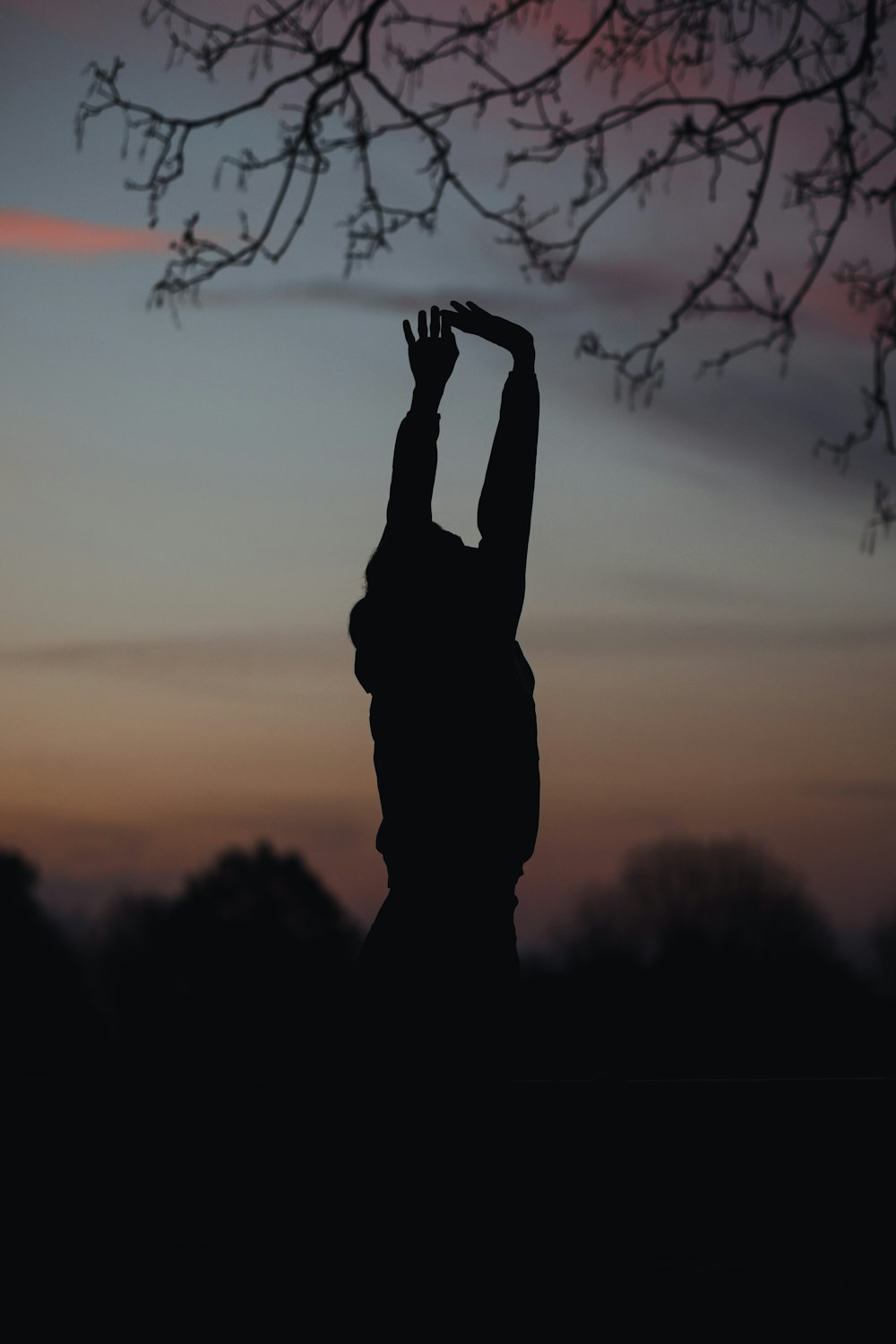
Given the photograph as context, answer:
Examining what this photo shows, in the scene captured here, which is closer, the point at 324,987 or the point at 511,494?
the point at 511,494

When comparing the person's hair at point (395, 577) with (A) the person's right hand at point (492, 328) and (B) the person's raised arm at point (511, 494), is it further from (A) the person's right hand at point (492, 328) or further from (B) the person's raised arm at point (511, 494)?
(A) the person's right hand at point (492, 328)

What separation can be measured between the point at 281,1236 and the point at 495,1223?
4.98 feet

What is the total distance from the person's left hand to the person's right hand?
35 mm

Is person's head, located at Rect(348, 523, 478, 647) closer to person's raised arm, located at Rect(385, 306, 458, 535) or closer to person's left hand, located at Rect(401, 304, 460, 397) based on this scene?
person's raised arm, located at Rect(385, 306, 458, 535)

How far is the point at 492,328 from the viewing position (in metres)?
4.41

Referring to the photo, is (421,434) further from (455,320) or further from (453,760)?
(453,760)

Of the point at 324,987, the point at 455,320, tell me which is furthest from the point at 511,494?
the point at 324,987

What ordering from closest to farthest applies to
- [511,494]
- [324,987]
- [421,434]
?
1. [511,494]
2. [421,434]
3. [324,987]

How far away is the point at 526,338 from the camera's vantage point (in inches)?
172

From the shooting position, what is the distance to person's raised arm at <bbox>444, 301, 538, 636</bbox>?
13.9 feet

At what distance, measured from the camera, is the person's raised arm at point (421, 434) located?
4375 millimetres

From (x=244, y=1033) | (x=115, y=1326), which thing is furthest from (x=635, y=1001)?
(x=115, y=1326)

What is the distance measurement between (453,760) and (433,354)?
1.18 metres

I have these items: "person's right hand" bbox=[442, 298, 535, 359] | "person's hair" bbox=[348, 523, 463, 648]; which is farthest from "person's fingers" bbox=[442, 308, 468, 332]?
"person's hair" bbox=[348, 523, 463, 648]
